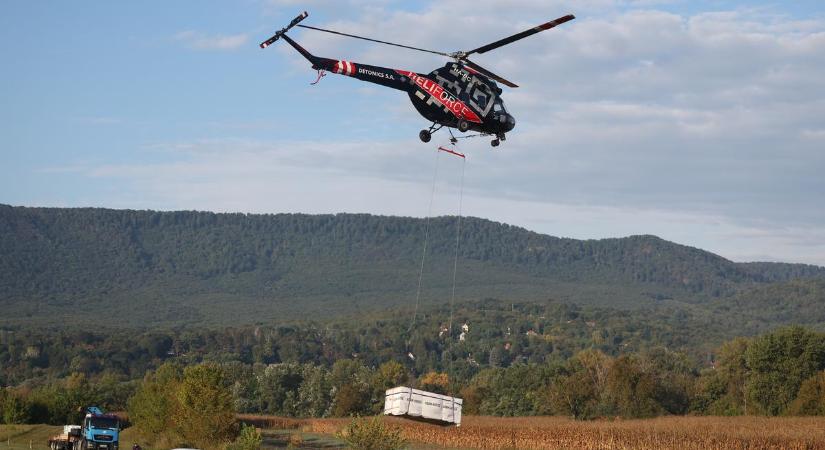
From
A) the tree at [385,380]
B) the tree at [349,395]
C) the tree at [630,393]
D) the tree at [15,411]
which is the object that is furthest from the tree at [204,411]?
the tree at [385,380]

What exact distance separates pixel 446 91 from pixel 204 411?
24.6 meters

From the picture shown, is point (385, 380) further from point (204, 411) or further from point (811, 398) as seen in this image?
point (204, 411)

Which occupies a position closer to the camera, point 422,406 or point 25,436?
point 422,406

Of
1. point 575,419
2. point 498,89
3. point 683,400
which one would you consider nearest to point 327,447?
point 498,89

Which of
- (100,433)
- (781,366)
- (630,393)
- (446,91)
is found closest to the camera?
(446,91)

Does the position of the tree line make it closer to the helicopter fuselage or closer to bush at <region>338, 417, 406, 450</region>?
bush at <region>338, 417, 406, 450</region>

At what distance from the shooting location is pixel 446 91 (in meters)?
51.2

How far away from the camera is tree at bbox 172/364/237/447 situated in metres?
64.1

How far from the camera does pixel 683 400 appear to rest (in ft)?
380

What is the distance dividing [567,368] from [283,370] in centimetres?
3439

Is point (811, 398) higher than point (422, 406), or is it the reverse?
point (422, 406)

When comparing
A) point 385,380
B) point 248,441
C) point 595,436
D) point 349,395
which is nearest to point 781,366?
point 349,395

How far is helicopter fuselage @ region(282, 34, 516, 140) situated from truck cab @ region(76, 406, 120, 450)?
22714 millimetres

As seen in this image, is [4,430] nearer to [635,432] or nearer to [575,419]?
[635,432]
